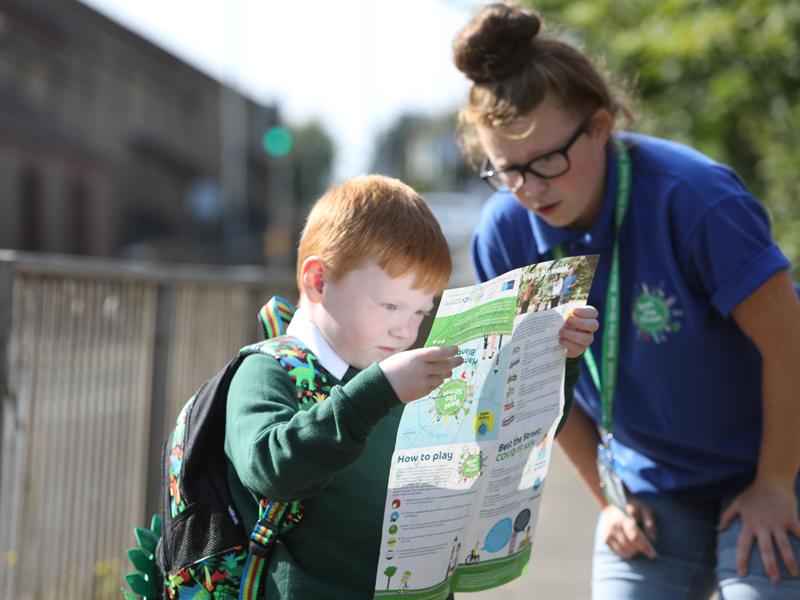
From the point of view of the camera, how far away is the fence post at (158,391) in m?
4.62

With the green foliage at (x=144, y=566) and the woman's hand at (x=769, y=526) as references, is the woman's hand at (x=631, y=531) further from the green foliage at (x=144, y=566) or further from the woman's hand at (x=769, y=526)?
the green foliage at (x=144, y=566)

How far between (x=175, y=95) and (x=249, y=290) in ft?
150

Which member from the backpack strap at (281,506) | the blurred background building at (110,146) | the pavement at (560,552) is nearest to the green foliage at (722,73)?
the pavement at (560,552)

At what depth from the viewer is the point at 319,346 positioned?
84.9 inches

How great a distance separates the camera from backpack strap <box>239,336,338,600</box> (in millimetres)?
2068

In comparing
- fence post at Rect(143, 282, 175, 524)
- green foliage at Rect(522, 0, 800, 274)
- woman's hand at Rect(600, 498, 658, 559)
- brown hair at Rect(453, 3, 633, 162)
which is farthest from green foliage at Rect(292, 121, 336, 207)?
woman's hand at Rect(600, 498, 658, 559)

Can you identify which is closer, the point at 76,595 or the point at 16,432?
the point at 16,432

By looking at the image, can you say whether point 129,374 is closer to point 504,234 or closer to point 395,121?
point 504,234

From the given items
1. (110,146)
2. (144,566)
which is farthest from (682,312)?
(110,146)

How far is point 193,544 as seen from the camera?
2121 mm

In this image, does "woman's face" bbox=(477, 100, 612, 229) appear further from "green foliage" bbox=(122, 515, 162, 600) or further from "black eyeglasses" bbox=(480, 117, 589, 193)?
"green foliage" bbox=(122, 515, 162, 600)

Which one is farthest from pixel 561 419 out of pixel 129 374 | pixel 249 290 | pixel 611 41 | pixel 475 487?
pixel 611 41

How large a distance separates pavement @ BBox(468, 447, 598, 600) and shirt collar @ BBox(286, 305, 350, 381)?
295 cm

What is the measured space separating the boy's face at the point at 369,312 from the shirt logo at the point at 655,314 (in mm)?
737
